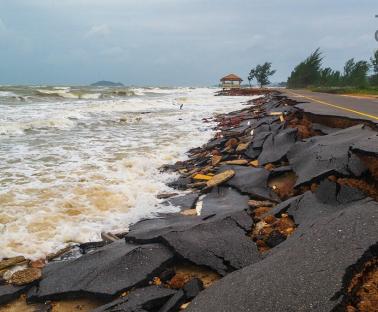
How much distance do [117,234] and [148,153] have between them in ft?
17.4

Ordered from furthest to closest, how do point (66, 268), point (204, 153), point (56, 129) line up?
point (56, 129) → point (204, 153) → point (66, 268)

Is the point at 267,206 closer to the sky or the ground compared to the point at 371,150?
closer to the ground

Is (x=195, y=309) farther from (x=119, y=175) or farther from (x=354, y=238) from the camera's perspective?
(x=119, y=175)

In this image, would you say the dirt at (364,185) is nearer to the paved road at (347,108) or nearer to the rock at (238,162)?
the rock at (238,162)

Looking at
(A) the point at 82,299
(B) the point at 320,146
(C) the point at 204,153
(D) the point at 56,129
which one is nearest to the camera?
(A) the point at 82,299

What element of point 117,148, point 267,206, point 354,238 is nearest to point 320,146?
point 267,206

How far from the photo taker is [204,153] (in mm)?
10023

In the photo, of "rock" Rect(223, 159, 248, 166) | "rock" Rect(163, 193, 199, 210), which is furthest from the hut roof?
"rock" Rect(163, 193, 199, 210)

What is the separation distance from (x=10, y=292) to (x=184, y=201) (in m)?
3.13

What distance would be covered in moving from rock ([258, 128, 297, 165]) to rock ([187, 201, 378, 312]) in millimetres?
3994

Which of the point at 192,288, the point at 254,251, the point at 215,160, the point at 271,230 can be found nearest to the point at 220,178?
the point at 215,160

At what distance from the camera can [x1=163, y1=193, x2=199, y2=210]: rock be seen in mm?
5961

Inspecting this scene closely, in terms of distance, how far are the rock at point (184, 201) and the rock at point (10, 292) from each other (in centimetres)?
277

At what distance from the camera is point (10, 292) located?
11.8 feet
